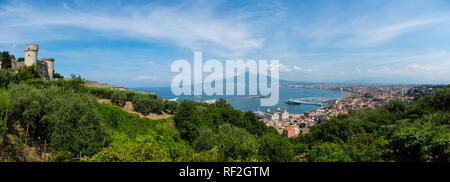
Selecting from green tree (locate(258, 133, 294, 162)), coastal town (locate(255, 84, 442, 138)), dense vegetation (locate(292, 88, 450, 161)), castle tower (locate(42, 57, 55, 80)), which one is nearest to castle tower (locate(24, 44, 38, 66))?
castle tower (locate(42, 57, 55, 80))

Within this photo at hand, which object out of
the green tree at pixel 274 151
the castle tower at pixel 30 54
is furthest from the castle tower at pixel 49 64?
the green tree at pixel 274 151

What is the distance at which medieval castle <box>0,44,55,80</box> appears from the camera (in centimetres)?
2690

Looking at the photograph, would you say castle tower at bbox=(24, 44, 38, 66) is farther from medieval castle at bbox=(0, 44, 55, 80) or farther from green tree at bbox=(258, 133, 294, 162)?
green tree at bbox=(258, 133, 294, 162)

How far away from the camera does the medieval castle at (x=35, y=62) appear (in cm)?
2690

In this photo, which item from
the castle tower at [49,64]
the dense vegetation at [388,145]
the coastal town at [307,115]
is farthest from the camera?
the coastal town at [307,115]

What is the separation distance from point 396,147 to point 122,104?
29159 millimetres

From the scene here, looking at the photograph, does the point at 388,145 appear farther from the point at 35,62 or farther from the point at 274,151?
the point at 35,62

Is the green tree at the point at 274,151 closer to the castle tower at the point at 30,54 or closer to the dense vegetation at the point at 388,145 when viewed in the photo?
the dense vegetation at the point at 388,145

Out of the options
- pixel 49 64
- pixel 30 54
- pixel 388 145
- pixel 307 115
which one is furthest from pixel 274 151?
pixel 307 115

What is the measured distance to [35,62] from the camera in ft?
89.5

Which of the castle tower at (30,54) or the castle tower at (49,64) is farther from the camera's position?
the castle tower at (49,64)
